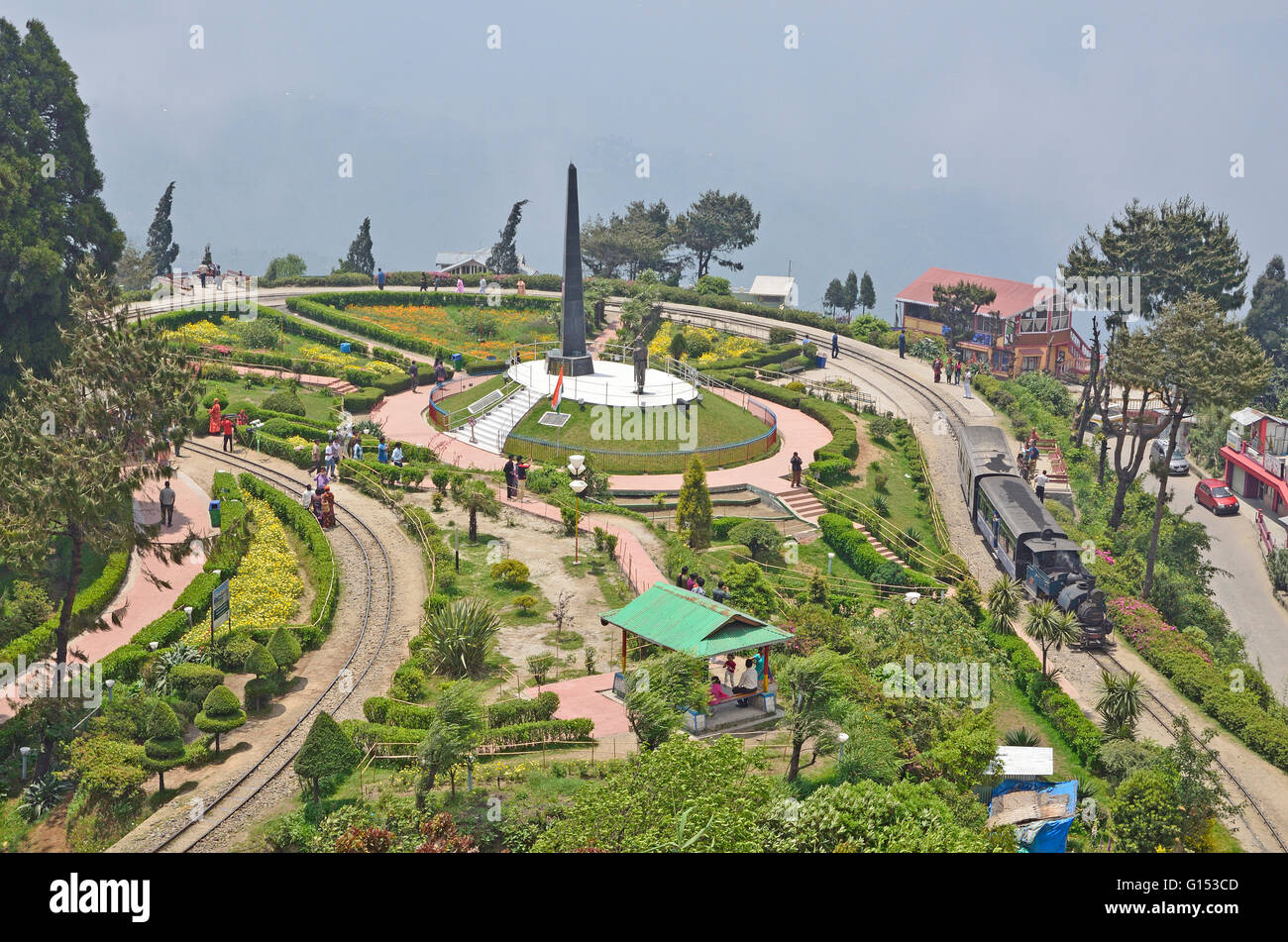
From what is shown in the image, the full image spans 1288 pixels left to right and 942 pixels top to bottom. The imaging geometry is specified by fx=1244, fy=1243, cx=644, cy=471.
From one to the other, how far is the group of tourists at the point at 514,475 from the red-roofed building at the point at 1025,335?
177 ft

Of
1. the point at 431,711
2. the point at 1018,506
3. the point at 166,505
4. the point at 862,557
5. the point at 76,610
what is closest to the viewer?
the point at 431,711

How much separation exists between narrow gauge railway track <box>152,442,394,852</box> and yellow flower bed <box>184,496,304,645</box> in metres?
2.43

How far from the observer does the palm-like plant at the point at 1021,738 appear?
35.7 meters

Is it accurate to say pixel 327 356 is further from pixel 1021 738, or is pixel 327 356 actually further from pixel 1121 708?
pixel 1121 708

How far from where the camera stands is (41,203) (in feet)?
168

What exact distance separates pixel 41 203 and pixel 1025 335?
2986 inches

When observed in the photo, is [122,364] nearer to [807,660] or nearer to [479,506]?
[479,506]

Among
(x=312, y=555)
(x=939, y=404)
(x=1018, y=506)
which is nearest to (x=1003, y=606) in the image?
(x=1018, y=506)

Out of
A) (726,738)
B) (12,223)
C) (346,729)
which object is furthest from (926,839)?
(12,223)

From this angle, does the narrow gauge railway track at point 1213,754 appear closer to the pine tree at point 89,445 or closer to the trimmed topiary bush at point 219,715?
the trimmed topiary bush at point 219,715

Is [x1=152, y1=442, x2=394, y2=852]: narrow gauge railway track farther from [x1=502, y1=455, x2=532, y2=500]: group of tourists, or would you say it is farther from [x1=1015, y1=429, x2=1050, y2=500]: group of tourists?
[x1=1015, y1=429, x2=1050, y2=500]: group of tourists

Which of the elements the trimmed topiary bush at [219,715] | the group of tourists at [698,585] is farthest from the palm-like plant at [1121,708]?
the trimmed topiary bush at [219,715]

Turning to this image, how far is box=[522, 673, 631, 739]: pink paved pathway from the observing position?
3306 centimetres

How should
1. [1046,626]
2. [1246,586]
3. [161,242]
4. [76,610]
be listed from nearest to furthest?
[76,610] → [1046,626] → [1246,586] → [161,242]
